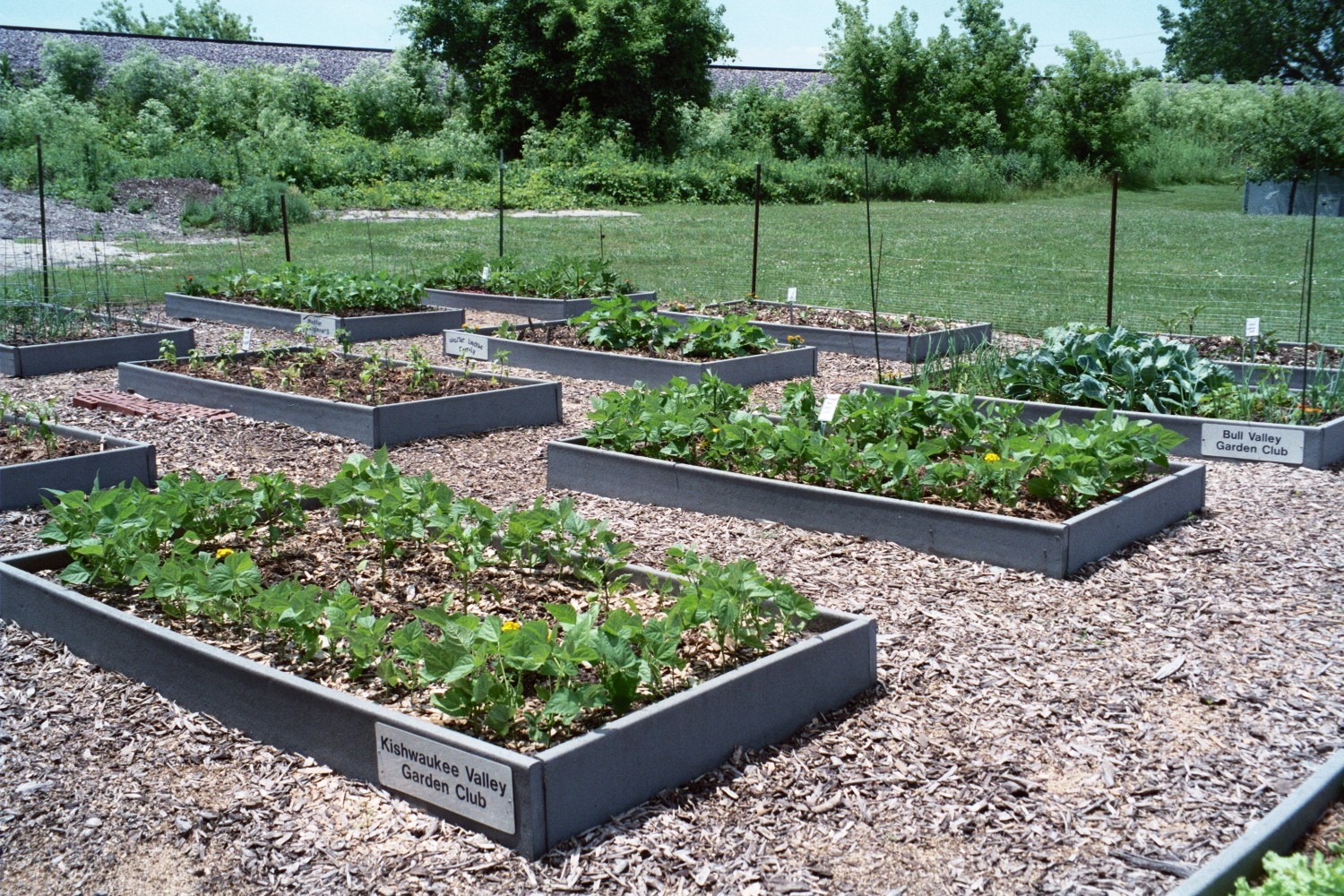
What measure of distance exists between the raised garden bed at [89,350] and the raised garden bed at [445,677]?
5.54 meters

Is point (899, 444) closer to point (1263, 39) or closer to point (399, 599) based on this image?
point (399, 599)

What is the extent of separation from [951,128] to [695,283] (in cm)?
2431

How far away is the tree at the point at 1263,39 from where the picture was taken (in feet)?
178

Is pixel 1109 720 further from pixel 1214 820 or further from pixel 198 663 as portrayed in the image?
pixel 198 663

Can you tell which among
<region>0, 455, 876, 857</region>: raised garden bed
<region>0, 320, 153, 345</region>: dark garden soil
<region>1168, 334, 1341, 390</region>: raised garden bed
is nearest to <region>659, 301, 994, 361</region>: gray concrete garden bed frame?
<region>1168, 334, 1341, 390</region>: raised garden bed

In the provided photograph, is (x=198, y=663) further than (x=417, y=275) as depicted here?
No

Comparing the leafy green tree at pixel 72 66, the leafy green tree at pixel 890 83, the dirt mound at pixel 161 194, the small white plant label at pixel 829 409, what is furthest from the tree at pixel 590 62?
the small white plant label at pixel 829 409

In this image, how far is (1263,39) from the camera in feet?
185

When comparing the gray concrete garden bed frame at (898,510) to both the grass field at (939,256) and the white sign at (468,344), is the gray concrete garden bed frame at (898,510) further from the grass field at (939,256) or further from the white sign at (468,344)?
the grass field at (939,256)

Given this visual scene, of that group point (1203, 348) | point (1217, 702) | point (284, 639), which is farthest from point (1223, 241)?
point (284, 639)

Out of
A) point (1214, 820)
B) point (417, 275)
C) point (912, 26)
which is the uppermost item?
point (912, 26)

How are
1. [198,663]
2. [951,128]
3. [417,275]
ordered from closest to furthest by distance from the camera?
[198,663] → [417,275] → [951,128]

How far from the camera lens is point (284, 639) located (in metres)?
3.75

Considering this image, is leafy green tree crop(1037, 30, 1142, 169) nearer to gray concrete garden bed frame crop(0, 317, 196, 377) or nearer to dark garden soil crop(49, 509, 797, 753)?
gray concrete garden bed frame crop(0, 317, 196, 377)
